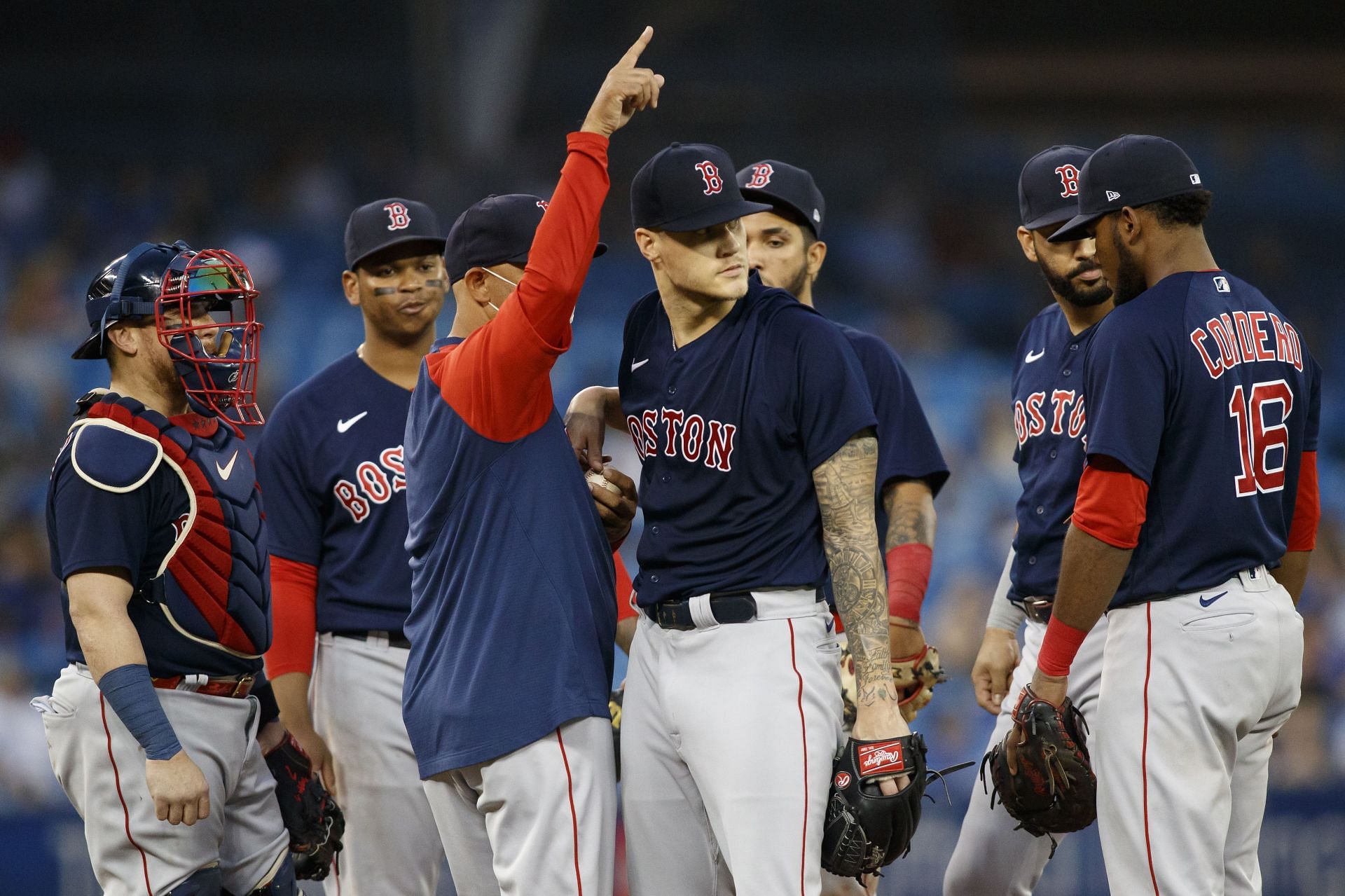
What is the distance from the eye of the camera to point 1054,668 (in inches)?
127

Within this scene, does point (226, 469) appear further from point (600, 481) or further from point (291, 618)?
point (600, 481)

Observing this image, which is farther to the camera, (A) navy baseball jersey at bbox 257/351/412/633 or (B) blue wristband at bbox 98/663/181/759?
(A) navy baseball jersey at bbox 257/351/412/633

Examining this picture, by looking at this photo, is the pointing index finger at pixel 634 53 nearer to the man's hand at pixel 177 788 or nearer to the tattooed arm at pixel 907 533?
the tattooed arm at pixel 907 533

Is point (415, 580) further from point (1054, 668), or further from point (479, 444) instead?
point (1054, 668)

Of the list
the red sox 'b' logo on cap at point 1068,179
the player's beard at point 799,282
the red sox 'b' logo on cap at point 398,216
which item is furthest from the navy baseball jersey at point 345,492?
the red sox 'b' logo on cap at point 1068,179

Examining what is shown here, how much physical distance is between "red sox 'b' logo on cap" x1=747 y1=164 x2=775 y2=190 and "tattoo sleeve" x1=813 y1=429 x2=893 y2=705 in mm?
1421

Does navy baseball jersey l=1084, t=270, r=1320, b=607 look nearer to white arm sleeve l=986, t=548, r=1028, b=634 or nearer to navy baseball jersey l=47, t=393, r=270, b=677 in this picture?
white arm sleeve l=986, t=548, r=1028, b=634

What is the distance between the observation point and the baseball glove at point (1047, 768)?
3.28 m

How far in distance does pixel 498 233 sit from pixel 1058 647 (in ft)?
5.36

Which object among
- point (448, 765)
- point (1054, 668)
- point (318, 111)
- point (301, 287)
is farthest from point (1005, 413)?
point (448, 765)

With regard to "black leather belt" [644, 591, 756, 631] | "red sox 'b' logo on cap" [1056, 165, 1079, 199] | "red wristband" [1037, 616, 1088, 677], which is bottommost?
"red wristband" [1037, 616, 1088, 677]

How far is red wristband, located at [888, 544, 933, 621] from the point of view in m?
3.76

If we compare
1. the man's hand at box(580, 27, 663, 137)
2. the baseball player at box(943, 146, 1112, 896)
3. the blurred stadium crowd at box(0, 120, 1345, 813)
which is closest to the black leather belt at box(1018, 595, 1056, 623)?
the baseball player at box(943, 146, 1112, 896)

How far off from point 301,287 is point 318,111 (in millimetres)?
1766
